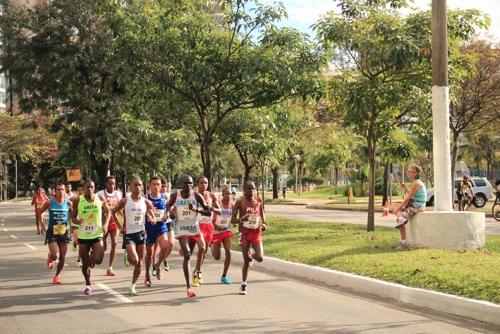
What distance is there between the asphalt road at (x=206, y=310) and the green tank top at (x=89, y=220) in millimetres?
897

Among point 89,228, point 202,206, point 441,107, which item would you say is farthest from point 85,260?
point 441,107

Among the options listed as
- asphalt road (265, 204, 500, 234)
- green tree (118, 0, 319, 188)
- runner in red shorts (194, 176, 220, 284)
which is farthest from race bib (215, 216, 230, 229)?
asphalt road (265, 204, 500, 234)

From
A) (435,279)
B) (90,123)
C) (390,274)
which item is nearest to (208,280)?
(390,274)

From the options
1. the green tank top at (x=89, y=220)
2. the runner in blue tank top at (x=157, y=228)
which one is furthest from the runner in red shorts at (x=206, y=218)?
the green tank top at (x=89, y=220)

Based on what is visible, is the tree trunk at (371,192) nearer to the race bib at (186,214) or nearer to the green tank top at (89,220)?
the race bib at (186,214)

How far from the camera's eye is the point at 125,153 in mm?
30797

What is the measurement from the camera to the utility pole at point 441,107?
12.7 m

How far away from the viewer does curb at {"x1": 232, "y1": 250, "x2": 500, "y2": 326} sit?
7844 mm

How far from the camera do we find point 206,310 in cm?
857

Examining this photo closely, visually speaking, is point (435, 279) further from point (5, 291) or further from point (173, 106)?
point (173, 106)

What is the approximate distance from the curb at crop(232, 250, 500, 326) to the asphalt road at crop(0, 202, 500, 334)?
16 cm

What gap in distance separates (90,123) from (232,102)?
37.0 feet

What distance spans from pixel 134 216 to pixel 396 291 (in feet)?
13.3

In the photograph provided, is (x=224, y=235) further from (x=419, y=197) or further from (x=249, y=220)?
(x=419, y=197)
